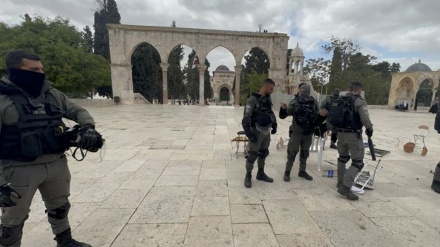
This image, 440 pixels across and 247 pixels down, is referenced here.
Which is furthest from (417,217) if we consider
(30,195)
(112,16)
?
(112,16)

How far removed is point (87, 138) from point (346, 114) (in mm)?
3424

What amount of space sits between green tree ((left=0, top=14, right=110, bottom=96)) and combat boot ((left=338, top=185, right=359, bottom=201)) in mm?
22019

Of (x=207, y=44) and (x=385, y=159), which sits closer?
(x=385, y=159)

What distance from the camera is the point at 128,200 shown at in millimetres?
3182

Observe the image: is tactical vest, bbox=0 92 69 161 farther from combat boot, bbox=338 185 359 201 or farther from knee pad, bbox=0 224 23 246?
combat boot, bbox=338 185 359 201

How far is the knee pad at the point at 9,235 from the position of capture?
1740 millimetres

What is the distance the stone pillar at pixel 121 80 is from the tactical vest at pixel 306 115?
23.7 meters

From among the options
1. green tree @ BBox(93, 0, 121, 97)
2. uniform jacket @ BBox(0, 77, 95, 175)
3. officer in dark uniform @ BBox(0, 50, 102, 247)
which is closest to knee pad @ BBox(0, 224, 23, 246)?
officer in dark uniform @ BBox(0, 50, 102, 247)

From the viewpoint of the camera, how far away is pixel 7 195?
1.63 m

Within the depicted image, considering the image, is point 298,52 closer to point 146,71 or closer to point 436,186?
point 146,71

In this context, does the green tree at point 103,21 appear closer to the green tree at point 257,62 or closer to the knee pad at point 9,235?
the green tree at point 257,62

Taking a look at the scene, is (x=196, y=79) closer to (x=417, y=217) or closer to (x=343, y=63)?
(x=343, y=63)

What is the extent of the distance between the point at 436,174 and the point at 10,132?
5.71m

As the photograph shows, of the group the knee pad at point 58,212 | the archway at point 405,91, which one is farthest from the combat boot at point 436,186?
the archway at point 405,91
